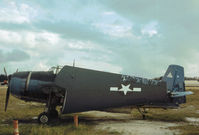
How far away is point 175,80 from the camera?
13180mm

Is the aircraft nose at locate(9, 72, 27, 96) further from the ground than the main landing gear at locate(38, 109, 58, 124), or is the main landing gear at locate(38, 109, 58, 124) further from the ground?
the aircraft nose at locate(9, 72, 27, 96)

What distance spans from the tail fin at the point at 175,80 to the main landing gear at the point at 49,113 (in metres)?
6.74

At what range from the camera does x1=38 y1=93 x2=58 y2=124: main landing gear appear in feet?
33.1

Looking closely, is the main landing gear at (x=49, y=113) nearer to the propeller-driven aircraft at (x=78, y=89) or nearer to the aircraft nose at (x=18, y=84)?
the propeller-driven aircraft at (x=78, y=89)

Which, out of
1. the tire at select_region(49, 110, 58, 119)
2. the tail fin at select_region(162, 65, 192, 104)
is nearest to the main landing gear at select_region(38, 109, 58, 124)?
the tire at select_region(49, 110, 58, 119)

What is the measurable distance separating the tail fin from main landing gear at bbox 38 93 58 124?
6.74 metres

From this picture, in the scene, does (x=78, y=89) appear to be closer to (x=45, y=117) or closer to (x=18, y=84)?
(x=45, y=117)

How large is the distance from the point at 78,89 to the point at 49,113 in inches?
73.4

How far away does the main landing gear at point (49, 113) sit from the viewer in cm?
1009

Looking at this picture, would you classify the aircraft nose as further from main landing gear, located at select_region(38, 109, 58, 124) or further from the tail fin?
the tail fin

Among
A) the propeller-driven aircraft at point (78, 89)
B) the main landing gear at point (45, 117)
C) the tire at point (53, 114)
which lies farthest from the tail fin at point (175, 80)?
the main landing gear at point (45, 117)

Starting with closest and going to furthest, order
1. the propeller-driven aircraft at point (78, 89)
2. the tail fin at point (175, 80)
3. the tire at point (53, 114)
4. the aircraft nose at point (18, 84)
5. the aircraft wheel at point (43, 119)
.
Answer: the aircraft wheel at point (43, 119) < the propeller-driven aircraft at point (78, 89) < the aircraft nose at point (18, 84) < the tire at point (53, 114) < the tail fin at point (175, 80)

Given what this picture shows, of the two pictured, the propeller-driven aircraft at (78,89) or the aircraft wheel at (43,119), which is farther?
the propeller-driven aircraft at (78,89)

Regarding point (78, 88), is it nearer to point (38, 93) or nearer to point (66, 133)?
point (38, 93)
